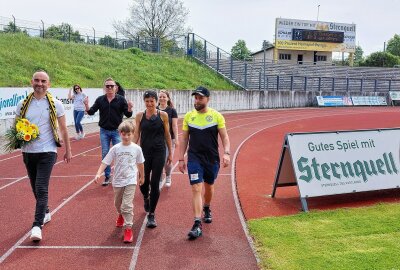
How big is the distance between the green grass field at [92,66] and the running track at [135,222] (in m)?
14.8

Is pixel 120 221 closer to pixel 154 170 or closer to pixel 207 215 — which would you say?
pixel 154 170

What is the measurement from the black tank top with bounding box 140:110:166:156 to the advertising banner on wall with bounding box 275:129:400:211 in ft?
7.59

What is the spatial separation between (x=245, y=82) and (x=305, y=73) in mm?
15459

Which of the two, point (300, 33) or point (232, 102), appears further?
point (300, 33)

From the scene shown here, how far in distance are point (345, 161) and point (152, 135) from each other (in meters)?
3.62

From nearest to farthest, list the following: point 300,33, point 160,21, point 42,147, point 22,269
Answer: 1. point 22,269
2. point 42,147
3. point 160,21
4. point 300,33

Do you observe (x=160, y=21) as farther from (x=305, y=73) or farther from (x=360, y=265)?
(x=360, y=265)

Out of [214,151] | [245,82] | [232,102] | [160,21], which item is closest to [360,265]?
[214,151]

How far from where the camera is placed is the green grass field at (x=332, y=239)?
4.81m

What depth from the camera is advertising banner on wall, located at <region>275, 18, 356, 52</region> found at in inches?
2308

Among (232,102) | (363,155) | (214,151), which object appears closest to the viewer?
(214,151)

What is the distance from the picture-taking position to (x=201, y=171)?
5.90 meters

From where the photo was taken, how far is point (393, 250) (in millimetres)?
5125

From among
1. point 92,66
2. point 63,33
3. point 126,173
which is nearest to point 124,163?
point 126,173
